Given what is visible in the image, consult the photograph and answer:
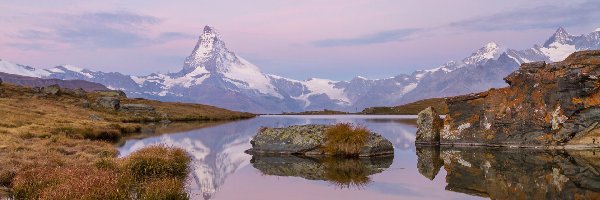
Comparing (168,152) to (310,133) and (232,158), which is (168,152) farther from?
(310,133)

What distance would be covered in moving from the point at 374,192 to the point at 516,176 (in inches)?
326

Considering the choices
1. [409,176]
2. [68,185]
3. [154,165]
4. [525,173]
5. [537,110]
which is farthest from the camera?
[537,110]

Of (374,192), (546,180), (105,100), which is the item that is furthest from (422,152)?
(105,100)

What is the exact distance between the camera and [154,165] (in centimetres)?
2577

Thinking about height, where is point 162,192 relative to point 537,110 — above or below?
below

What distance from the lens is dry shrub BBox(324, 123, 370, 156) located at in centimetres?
3696

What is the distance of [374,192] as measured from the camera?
2217cm

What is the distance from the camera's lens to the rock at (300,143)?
3800cm

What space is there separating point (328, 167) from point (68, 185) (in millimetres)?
15997

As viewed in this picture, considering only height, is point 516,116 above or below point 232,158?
above

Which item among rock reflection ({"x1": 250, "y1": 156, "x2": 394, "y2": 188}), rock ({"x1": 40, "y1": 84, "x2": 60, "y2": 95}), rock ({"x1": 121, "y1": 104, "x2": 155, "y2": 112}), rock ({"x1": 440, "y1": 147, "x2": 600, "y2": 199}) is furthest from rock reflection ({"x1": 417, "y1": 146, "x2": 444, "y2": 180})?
rock ({"x1": 40, "y1": 84, "x2": 60, "y2": 95})

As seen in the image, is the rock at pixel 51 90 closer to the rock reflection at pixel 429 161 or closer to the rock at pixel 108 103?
the rock at pixel 108 103

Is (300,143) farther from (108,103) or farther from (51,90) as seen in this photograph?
(51,90)

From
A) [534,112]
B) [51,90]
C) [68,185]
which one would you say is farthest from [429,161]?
[51,90]
